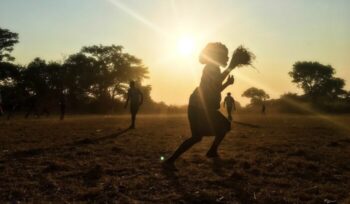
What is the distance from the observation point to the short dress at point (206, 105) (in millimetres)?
9867

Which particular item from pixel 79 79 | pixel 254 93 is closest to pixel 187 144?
pixel 79 79

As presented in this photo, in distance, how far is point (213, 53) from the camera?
991cm

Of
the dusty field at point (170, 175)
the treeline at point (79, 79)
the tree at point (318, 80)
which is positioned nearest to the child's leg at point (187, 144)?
the dusty field at point (170, 175)

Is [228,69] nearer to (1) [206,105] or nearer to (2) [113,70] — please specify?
(1) [206,105]

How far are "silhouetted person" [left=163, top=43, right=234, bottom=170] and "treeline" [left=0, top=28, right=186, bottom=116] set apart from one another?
69.0 metres

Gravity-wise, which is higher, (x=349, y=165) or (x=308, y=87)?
(x=308, y=87)

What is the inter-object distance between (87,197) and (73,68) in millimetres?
92987

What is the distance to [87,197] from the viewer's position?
7.02 m

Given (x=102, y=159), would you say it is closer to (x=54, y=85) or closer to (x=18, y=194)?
(x=18, y=194)

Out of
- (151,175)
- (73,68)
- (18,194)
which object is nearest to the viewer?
(18,194)

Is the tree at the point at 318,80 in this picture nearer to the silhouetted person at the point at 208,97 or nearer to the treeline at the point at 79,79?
the treeline at the point at 79,79

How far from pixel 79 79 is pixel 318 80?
5741cm

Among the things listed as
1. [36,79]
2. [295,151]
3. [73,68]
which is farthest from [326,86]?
[295,151]

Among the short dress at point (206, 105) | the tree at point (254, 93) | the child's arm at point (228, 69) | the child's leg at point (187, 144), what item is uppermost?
the tree at point (254, 93)
